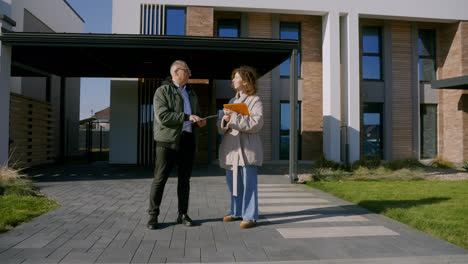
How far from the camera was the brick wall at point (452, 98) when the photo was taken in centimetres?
1365

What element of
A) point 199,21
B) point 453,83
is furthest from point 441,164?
point 199,21

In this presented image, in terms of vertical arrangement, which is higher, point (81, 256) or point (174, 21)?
point (174, 21)

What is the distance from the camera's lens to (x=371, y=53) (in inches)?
567

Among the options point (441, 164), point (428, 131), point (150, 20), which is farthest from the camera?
point (428, 131)

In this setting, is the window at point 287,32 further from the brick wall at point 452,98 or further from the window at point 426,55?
the brick wall at point 452,98

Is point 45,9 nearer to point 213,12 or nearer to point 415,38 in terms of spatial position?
point 213,12

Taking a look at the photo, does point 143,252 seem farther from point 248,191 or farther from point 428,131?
point 428,131

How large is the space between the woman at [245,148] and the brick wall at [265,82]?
32.0 ft

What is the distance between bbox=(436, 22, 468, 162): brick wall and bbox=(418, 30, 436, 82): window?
0.76 ft

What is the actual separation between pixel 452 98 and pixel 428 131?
1687 millimetres

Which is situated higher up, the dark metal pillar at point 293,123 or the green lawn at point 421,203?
the dark metal pillar at point 293,123

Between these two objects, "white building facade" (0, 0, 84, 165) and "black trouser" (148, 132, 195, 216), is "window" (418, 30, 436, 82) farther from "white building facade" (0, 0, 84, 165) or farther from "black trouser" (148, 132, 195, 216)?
"white building facade" (0, 0, 84, 165)

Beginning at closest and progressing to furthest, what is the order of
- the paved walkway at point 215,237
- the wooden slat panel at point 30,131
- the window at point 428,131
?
the paved walkway at point 215,237 → the wooden slat panel at point 30,131 → the window at point 428,131

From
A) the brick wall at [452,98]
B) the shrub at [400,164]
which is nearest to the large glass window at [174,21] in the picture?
the shrub at [400,164]
